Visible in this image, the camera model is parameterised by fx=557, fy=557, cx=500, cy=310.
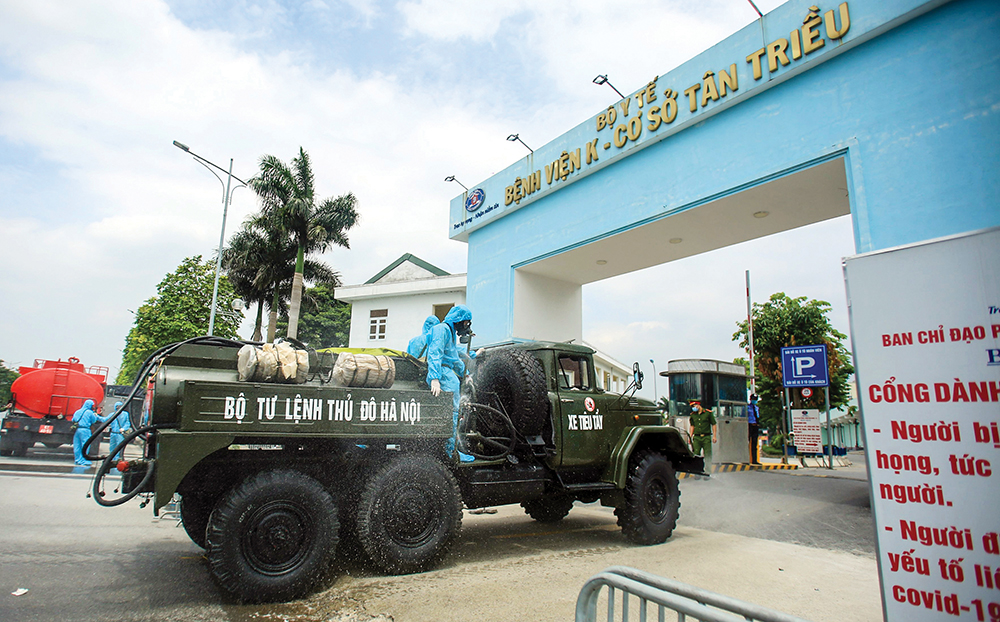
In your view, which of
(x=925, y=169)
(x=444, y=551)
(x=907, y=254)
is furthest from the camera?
(x=925, y=169)

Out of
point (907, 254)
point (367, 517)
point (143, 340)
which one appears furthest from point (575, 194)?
point (143, 340)

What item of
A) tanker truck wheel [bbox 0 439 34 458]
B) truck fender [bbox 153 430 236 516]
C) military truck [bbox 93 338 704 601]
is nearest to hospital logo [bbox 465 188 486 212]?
military truck [bbox 93 338 704 601]

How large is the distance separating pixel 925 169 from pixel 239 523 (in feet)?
29.5

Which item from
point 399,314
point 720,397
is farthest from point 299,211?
point 720,397

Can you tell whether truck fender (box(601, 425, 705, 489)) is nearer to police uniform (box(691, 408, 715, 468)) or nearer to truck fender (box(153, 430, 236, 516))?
truck fender (box(153, 430, 236, 516))

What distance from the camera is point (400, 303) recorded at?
29.2m

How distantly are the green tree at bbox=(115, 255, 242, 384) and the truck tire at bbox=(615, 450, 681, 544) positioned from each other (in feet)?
54.2

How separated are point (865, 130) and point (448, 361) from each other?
23.2 feet

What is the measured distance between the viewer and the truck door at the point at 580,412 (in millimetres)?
6477

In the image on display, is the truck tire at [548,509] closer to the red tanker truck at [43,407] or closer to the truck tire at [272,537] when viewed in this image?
the truck tire at [272,537]

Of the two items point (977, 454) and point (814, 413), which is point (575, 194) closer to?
point (814, 413)

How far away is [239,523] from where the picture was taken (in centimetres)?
421

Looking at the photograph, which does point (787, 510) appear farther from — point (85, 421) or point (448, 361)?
point (85, 421)

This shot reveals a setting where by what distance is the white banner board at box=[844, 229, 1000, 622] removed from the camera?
2.02m
